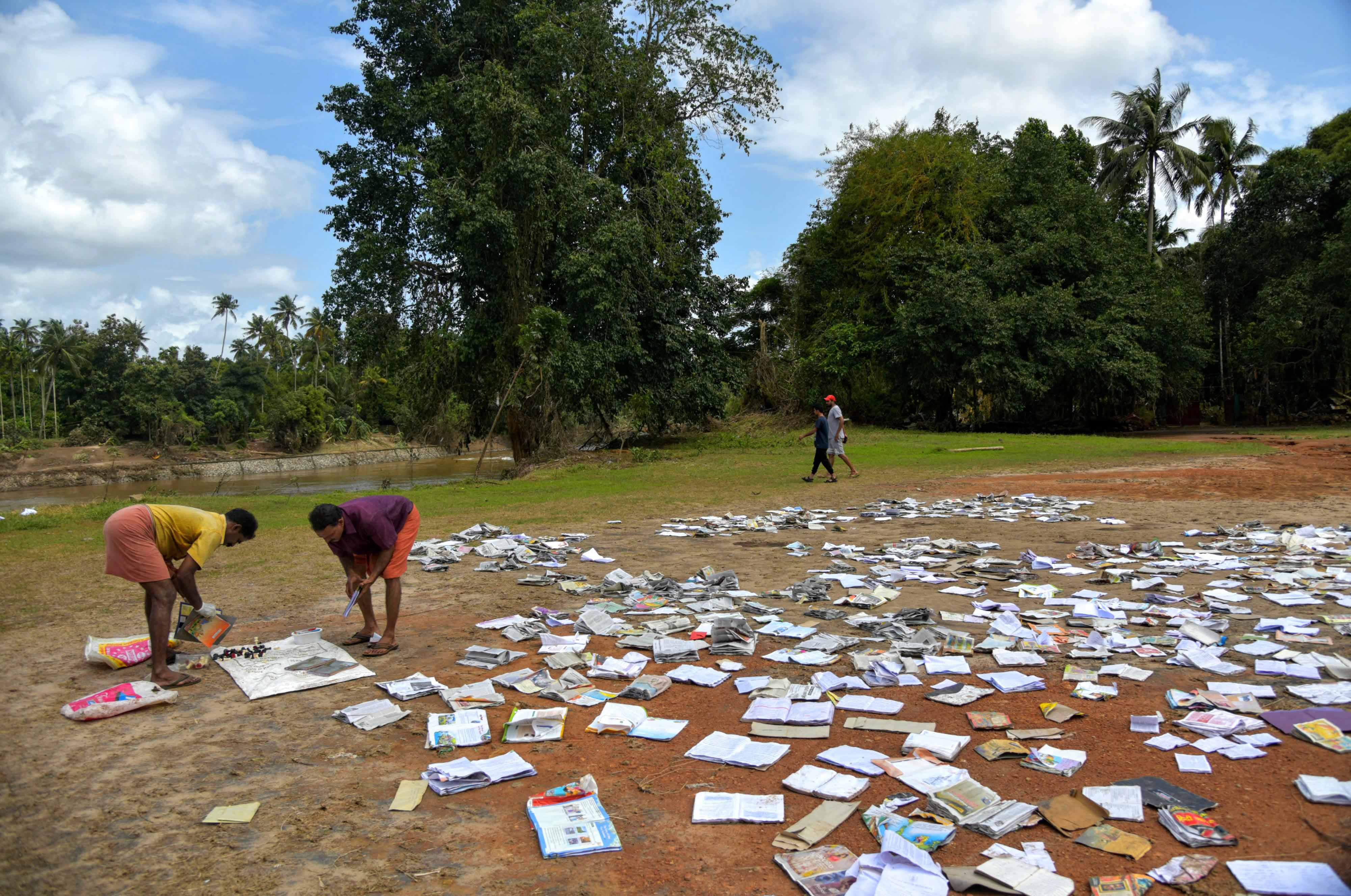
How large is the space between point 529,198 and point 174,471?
94.1 ft

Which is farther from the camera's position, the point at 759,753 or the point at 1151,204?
the point at 1151,204

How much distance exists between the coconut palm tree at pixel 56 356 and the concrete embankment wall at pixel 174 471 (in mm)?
11635

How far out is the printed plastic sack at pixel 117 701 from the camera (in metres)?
4.43

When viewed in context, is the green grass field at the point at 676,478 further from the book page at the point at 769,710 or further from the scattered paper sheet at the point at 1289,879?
the scattered paper sheet at the point at 1289,879

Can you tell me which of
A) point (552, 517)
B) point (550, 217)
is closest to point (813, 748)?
point (552, 517)

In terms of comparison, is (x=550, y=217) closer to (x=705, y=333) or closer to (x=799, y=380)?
(x=705, y=333)

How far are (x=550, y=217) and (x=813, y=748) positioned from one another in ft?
59.2

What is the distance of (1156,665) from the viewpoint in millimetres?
4832

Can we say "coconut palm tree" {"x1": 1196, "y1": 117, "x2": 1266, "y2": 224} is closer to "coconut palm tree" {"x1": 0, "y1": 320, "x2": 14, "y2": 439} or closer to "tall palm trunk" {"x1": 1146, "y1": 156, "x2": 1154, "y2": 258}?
"tall palm trunk" {"x1": 1146, "y1": 156, "x2": 1154, "y2": 258}

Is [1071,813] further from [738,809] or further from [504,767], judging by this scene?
[504,767]

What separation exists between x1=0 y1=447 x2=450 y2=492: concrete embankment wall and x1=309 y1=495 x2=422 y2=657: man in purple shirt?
28279mm

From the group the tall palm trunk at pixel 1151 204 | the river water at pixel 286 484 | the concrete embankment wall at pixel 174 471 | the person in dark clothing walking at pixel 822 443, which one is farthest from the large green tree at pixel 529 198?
the tall palm trunk at pixel 1151 204

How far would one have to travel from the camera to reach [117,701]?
4.54m

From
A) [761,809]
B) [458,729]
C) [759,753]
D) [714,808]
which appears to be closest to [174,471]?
[458,729]
